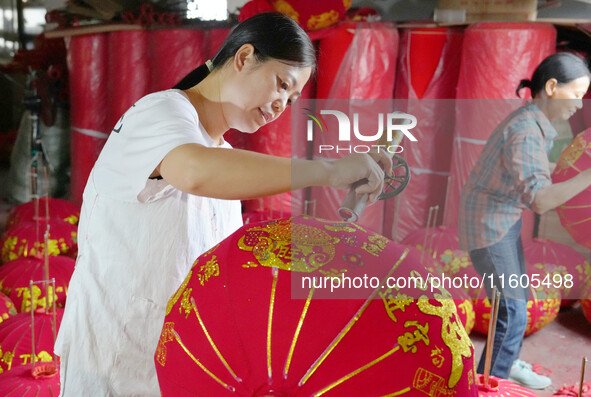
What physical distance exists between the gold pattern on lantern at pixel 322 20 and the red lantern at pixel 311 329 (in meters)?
2.33

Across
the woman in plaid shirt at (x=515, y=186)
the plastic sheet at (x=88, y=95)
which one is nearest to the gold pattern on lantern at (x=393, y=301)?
the woman in plaid shirt at (x=515, y=186)

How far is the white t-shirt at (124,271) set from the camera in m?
1.16

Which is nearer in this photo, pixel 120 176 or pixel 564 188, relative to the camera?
pixel 120 176

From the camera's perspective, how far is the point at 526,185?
1.99 meters

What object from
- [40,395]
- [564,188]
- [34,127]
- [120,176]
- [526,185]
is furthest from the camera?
[34,127]

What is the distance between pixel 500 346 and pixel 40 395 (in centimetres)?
166

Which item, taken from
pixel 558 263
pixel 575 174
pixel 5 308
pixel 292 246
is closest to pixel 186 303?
pixel 292 246

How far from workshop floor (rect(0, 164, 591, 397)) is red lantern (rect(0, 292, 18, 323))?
1965 millimetres

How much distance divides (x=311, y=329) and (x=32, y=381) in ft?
3.06

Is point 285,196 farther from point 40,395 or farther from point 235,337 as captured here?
point 235,337

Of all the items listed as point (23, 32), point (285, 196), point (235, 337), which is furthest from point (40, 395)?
point (23, 32)

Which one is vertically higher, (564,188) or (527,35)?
(527,35)

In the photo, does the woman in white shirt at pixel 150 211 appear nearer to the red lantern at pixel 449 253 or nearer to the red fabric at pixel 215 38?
the red lantern at pixel 449 253

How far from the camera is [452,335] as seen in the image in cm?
93
